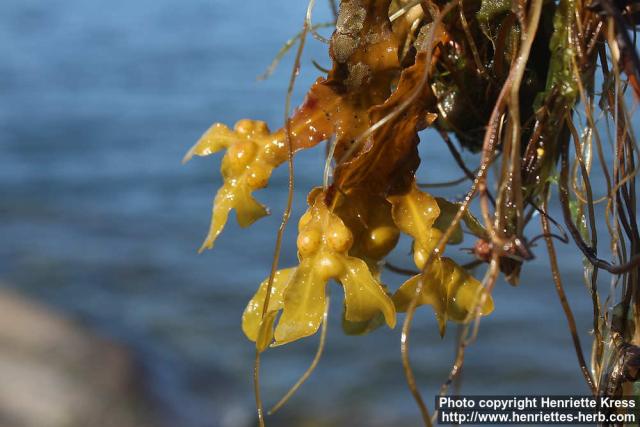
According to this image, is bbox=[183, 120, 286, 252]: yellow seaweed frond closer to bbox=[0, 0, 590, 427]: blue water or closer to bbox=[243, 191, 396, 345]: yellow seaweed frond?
bbox=[243, 191, 396, 345]: yellow seaweed frond

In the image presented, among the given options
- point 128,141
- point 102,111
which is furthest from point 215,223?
point 102,111

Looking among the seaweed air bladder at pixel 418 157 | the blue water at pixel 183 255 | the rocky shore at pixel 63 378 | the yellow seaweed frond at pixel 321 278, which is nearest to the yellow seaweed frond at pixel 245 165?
the seaweed air bladder at pixel 418 157

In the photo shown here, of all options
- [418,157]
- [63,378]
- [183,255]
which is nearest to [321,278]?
[418,157]

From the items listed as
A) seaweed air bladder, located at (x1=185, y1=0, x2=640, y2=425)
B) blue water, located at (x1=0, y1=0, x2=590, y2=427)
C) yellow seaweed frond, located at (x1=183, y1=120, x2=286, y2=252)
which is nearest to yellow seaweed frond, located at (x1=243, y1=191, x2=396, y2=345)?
seaweed air bladder, located at (x1=185, y1=0, x2=640, y2=425)

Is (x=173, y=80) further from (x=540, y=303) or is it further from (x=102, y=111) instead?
(x=540, y=303)

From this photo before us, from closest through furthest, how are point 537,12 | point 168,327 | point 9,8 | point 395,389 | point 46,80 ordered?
point 537,12
point 395,389
point 168,327
point 46,80
point 9,8

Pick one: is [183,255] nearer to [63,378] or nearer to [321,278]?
[63,378]

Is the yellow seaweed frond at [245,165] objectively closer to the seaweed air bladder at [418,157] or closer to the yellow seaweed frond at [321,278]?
the seaweed air bladder at [418,157]
